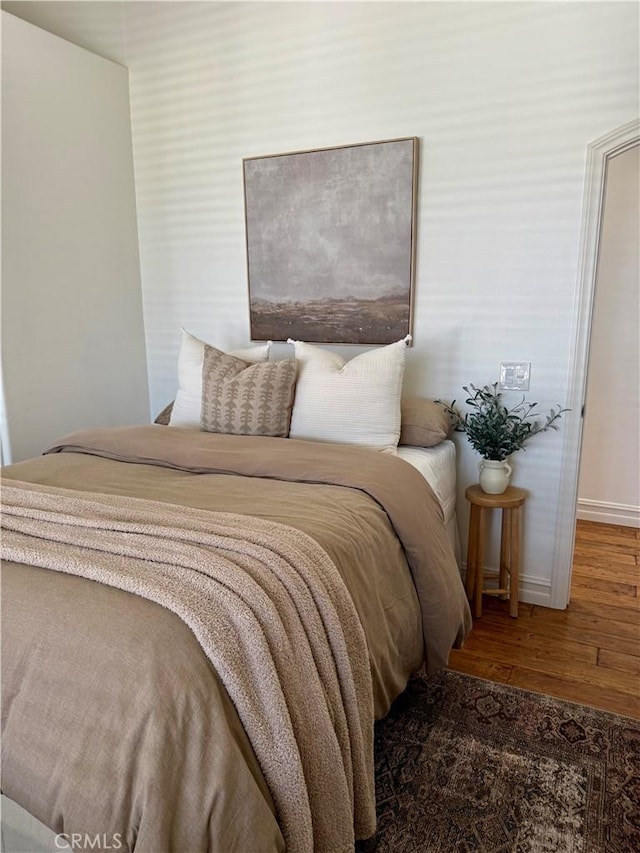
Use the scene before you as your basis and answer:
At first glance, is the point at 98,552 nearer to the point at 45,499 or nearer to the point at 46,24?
the point at 45,499

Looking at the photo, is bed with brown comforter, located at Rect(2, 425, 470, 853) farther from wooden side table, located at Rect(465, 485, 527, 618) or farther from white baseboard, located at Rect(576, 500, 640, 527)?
white baseboard, located at Rect(576, 500, 640, 527)

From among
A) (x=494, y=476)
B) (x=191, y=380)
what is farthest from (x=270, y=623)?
(x=191, y=380)

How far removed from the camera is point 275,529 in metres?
1.43

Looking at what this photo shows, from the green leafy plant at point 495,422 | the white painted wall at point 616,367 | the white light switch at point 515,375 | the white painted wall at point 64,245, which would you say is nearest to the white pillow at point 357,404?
the green leafy plant at point 495,422

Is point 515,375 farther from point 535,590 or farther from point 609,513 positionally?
point 609,513

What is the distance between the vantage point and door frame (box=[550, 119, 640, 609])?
2293mm

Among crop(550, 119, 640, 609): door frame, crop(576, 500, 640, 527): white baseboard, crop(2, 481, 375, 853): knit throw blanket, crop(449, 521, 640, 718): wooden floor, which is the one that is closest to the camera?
crop(2, 481, 375, 853): knit throw blanket

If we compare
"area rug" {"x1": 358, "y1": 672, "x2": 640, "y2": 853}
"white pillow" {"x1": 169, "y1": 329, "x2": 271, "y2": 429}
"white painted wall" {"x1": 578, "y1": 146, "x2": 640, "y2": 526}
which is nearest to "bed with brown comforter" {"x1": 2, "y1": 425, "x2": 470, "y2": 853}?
"area rug" {"x1": 358, "y1": 672, "x2": 640, "y2": 853}

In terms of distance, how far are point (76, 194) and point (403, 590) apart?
2.68 metres

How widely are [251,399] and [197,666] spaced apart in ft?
4.95

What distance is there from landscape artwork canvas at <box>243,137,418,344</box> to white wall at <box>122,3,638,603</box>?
3.3 inches

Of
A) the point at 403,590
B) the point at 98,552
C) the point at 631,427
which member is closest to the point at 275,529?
the point at 98,552

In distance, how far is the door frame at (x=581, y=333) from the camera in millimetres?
2293

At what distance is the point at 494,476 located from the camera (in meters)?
2.51
